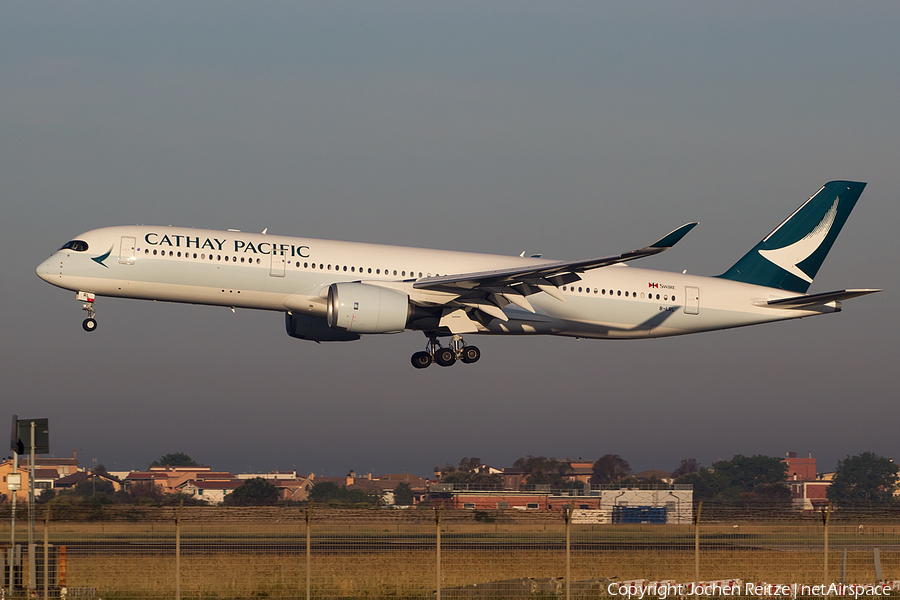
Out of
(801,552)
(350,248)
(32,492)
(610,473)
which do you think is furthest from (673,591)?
(610,473)

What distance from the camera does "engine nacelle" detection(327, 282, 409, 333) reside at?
3584cm

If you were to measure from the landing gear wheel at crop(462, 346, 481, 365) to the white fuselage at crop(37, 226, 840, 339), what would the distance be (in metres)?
0.92

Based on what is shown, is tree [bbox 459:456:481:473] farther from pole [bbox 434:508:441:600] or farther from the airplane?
pole [bbox 434:508:441:600]

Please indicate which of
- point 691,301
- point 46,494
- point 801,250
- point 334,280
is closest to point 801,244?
point 801,250

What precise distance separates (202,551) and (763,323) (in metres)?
28.9

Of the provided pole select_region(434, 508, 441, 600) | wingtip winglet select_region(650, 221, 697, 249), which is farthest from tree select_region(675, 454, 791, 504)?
pole select_region(434, 508, 441, 600)

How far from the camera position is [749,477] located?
5175cm

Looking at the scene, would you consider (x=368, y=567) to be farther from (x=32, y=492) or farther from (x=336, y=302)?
(x=336, y=302)

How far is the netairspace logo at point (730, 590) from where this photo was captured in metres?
20.1

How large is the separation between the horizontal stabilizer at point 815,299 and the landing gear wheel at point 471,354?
12.9 meters

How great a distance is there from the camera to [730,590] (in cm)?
2030

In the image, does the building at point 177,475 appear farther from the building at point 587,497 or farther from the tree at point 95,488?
the building at point 587,497

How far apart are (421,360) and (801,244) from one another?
723 inches

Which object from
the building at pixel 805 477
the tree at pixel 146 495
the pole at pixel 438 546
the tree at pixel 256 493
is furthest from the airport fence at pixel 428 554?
the building at pixel 805 477
